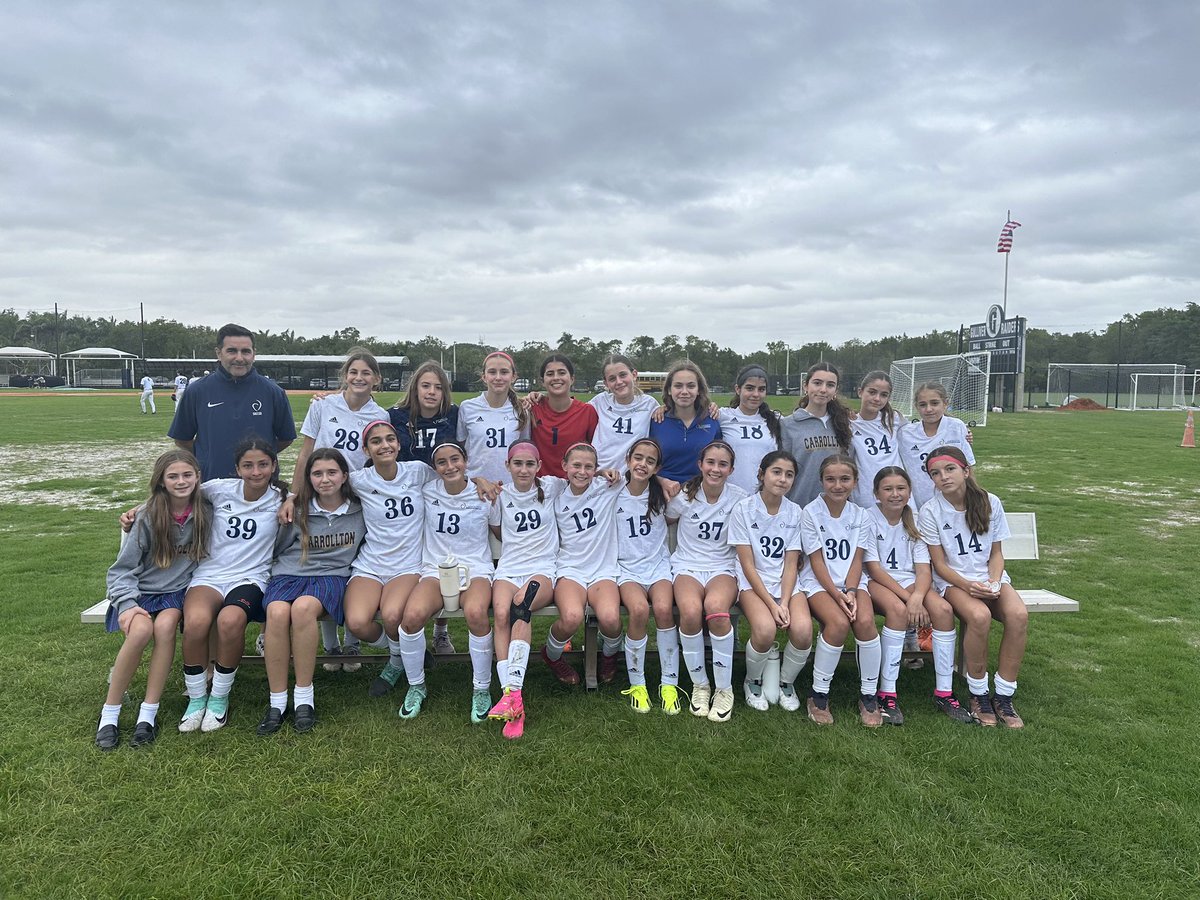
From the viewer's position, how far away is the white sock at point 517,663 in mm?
3719

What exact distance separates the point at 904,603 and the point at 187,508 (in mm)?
4004

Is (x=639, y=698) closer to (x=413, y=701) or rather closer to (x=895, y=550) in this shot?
(x=413, y=701)

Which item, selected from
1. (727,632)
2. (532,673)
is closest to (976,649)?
(727,632)

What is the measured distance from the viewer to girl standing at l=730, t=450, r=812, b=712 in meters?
3.87

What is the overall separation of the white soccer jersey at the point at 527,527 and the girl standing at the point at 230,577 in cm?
129

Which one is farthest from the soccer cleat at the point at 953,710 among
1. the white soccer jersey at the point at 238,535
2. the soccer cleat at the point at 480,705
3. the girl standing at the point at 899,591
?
the white soccer jersey at the point at 238,535

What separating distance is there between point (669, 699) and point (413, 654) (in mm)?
1419

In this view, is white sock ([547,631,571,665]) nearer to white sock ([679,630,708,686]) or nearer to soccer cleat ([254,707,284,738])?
white sock ([679,630,708,686])

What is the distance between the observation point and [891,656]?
3.86 metres

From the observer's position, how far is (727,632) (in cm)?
384

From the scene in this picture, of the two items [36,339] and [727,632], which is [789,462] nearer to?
[727,632]

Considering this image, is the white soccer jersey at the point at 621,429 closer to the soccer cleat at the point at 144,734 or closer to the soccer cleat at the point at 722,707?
the soccer cleat at the point at 722,707

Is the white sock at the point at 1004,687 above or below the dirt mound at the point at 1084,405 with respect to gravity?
below

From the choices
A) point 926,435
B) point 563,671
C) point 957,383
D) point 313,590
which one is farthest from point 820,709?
point 957,383
